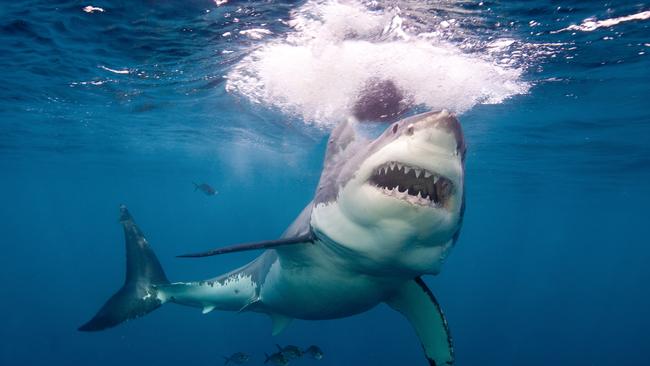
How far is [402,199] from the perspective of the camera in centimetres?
317

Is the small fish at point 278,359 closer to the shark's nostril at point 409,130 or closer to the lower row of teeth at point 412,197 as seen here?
the lower row of teeth at point 412,197

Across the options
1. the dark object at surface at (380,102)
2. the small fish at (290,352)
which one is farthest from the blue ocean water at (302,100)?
the small fish at (290,352)

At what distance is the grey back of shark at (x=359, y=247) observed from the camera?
3.04 meters

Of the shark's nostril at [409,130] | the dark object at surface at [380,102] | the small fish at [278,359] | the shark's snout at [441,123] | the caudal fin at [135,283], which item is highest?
the shark's snout at [441,123]

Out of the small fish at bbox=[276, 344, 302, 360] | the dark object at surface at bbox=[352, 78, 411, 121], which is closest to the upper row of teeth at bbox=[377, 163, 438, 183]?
the small fish at bbox=[276, 344, 302, 360]

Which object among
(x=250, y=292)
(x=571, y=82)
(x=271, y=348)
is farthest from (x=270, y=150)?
(x=250, y=292)

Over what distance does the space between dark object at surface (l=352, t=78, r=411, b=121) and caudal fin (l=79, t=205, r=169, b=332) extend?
8122 mm

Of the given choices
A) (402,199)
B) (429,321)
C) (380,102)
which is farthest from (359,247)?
(380,102)

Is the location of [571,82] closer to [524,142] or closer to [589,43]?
[589,43]

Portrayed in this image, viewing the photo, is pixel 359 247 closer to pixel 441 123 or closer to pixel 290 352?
pixel 441 123

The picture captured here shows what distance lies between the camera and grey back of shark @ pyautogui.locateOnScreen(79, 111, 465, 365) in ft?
9.98

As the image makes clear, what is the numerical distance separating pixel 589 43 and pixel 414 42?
4399mm

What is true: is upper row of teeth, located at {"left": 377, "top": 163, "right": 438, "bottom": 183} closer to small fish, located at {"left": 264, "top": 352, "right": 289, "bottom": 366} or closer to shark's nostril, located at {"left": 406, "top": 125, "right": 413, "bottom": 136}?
shark's nostril, located at {"left": 406, "top": 125, "right": 413, "bottom": 136}

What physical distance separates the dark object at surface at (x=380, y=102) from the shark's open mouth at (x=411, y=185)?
9932 millimetres
